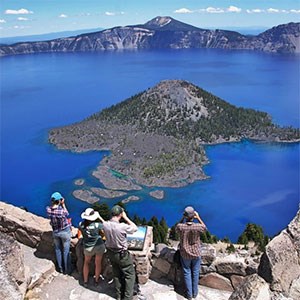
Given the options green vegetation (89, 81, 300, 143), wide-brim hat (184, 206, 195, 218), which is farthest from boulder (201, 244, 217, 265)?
green vegetation (89, 81, 300, 143)

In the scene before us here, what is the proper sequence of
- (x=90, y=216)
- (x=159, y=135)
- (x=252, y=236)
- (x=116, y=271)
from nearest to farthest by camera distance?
1. (x=116, y=271)
2. (x=90, y=216)
3. (x=252, y=236)
4. (x=159, y=135)

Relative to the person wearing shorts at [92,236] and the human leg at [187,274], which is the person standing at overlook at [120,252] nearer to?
the person wearing shorts at [92,236]

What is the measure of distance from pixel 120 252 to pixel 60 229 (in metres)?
1.33

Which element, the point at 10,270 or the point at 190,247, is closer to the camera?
the point at 10,270

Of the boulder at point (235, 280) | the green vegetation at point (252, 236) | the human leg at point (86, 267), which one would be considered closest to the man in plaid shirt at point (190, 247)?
the boulder at point (235, 280)

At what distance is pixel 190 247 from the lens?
649 centimetres

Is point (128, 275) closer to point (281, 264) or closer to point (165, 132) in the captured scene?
point (281, 264)

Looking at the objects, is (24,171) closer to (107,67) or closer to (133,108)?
(133,108)

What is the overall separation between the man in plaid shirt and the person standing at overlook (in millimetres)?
774

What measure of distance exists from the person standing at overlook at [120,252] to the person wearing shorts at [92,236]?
1.21ft

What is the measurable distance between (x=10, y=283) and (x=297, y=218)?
3632 mm

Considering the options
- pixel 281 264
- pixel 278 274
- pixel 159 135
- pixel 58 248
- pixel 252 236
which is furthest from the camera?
pixel 159 135

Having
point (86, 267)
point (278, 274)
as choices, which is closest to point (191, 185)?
point (86, 267)

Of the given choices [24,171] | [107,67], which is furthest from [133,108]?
[107,67]
